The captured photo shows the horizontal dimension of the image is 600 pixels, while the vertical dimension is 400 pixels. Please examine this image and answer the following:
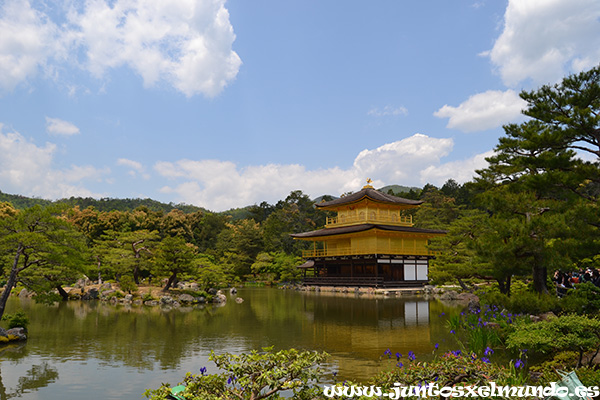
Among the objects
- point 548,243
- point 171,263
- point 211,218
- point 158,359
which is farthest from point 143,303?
point 211,218

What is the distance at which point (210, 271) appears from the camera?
81.7 ft

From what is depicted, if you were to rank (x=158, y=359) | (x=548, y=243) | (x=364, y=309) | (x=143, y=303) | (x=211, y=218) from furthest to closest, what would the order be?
(x=211, y=218) < (x=143, y=303) < (x=364, y=309) < (x=548, y=243) < (x=158, y=359)

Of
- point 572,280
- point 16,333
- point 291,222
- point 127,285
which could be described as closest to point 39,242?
point 16,333

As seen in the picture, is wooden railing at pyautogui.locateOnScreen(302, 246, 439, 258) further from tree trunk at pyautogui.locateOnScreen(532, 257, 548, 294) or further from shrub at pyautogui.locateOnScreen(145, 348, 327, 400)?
shrub at pyautogui.locateOnScreen(145, 348, 327, 400)

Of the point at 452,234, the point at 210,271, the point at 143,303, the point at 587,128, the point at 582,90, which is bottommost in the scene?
the point at 143,303

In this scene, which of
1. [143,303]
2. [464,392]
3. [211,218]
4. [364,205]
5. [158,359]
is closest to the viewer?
[464,392]

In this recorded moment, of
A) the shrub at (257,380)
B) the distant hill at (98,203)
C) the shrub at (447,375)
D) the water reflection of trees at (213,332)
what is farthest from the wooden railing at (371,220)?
the distant hill at (98,203)

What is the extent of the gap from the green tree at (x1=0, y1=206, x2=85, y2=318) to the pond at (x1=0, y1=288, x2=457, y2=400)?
1821mm

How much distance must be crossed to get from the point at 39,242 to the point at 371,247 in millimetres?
26282

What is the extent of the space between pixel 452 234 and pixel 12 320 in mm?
21194

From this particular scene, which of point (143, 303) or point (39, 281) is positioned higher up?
point (39, 281)

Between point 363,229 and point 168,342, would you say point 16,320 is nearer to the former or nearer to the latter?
point 168,342

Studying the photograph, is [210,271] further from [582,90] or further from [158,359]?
[582,90]

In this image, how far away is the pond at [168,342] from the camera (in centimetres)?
776
